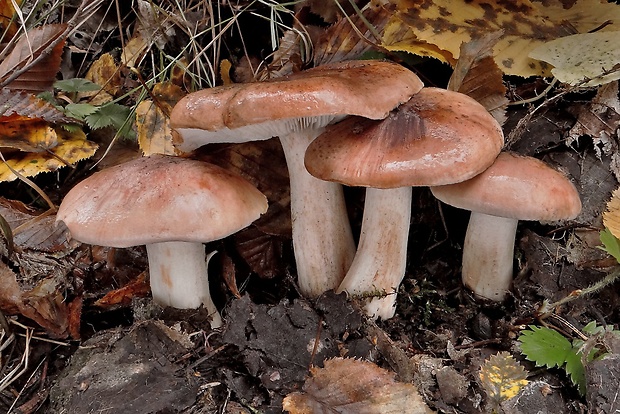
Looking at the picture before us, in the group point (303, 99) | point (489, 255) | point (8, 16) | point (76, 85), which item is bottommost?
point (489, 255)

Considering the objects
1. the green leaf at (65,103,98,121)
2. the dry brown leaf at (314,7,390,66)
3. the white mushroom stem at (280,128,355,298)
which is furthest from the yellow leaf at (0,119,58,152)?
the dry brown leaf at (314,7,390,66)

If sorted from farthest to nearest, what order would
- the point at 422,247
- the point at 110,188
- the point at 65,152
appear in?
the point at 65,152 → the point at 422,247 → the point at 110,188

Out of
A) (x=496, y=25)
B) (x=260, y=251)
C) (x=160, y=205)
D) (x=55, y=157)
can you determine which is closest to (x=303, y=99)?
(x=160, y=205)

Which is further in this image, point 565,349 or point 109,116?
point 109,116

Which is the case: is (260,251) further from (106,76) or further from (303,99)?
(106,76)

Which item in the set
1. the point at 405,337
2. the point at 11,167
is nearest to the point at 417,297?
the point at 405,337

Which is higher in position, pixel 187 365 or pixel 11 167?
pixel 11 167

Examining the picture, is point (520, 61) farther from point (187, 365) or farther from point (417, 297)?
point (187, 365)
